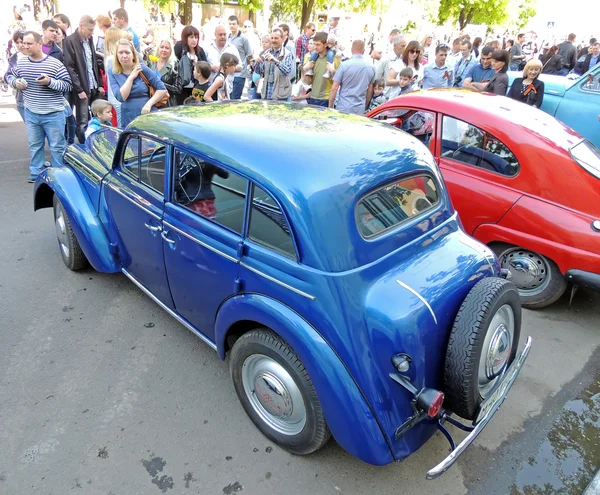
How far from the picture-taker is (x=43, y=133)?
6016mm

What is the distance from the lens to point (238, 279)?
2373 mm

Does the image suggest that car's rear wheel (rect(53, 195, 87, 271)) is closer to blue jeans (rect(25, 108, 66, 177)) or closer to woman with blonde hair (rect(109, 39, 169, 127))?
woman with blonde hair (rect(109, 39, 169, 127))

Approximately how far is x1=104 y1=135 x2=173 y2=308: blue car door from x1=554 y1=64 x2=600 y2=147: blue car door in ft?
21.4

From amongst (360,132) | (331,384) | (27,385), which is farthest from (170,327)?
(360,132)

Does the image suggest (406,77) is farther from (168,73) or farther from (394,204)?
(394,204)

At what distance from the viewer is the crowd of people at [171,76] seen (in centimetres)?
552

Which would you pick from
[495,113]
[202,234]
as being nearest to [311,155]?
[202,234]

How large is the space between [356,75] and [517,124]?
11.3 ft

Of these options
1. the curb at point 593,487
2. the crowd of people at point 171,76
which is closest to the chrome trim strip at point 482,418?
the curb at point 593,487

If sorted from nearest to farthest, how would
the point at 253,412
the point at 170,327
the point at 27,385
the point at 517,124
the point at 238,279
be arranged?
the point at 238,279, the point at 253,412, the point at 27,385, the point at 170,327, the point at 517,124

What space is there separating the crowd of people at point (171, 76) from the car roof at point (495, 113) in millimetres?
1848

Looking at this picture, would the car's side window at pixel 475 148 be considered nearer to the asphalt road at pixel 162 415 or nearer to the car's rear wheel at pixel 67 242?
the asphalt road at pixel 162 415

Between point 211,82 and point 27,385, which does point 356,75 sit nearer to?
point 211,82

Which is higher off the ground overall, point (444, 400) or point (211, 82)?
point (211, 82)
